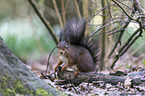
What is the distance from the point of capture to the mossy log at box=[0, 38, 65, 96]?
3.94ft

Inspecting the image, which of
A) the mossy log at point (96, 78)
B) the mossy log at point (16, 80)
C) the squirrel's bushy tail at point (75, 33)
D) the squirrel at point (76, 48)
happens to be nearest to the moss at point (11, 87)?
the mossy log at point (16, 80)

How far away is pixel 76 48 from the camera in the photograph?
2.35 meters

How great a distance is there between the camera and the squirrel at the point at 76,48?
7.36ft

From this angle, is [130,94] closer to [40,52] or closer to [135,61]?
[135,61]

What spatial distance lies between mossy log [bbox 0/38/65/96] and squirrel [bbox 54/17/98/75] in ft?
2.83

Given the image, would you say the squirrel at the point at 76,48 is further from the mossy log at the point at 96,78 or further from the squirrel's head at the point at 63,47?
the mossy log at the point at 96,78

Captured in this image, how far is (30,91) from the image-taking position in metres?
1.22

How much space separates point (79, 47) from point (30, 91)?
4.17 feet

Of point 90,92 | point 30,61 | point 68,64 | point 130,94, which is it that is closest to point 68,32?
point 68,64

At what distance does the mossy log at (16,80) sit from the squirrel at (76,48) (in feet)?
2.83

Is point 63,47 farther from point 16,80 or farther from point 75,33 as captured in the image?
point 16,80

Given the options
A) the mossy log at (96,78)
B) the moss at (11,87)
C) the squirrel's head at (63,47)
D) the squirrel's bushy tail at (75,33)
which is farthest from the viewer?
the squirrel's bushy tail at (75,33)

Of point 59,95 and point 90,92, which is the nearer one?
point 59,95

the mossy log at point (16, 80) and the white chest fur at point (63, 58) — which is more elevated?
the white chest fur at point (63, 58)
